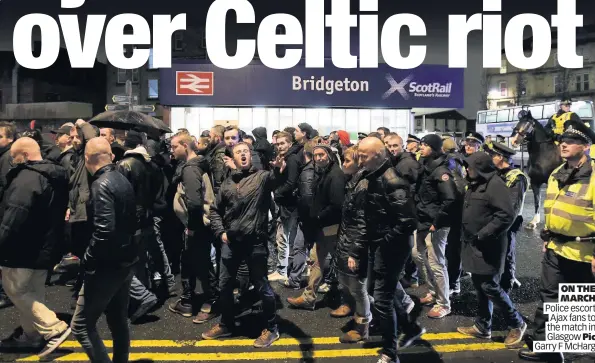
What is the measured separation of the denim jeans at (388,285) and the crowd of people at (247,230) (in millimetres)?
11

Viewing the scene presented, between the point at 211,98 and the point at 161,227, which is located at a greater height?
the point at 211,98

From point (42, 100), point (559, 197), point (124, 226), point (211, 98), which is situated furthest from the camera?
point (42, 100)

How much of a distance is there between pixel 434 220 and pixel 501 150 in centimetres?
122

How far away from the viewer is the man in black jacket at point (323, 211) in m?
5.86

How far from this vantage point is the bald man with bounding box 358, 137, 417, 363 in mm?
4305

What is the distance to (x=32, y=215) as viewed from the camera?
451 cm

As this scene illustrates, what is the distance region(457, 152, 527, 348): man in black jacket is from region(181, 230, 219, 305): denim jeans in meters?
2.96

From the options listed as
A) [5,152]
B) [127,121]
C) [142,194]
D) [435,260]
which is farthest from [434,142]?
[5,152]

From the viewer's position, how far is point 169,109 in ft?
106

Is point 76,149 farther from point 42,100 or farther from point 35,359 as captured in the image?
point 42,100

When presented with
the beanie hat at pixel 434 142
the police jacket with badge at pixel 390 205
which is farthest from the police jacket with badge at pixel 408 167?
the police jacket with badge at pixel 390 205

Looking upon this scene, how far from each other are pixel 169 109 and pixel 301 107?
909 centimetres

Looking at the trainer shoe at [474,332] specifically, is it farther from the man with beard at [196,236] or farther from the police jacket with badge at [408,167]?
the man with beard at [196,236]

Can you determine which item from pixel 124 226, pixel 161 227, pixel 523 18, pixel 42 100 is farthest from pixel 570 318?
pixel 42 100
